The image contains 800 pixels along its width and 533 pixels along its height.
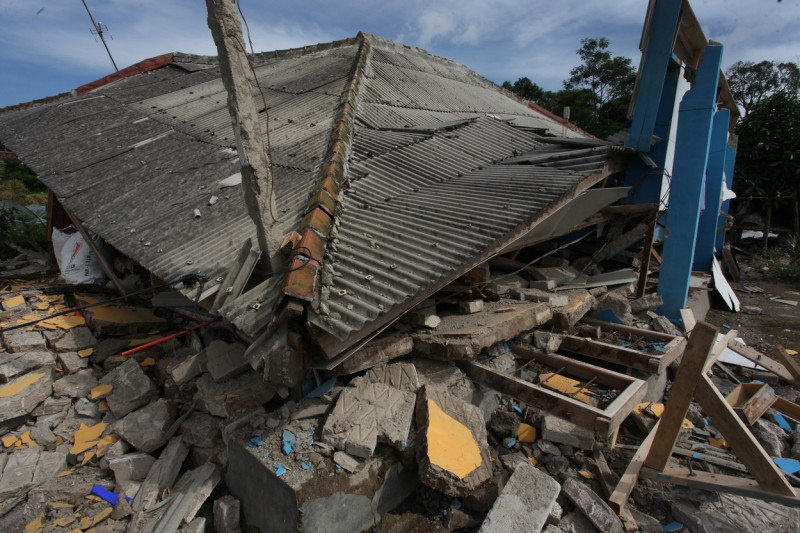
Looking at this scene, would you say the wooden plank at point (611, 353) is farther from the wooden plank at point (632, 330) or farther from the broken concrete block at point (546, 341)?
the wooden plank at point (632, 330)

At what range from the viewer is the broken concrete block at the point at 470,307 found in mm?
4902

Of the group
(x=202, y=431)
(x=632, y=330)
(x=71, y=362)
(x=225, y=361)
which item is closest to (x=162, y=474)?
(x=202, y=431)

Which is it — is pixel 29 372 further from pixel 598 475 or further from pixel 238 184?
pixel 598 475

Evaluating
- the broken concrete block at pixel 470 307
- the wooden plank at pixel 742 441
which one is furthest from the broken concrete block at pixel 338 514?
the wooden plank at pixel 742 441

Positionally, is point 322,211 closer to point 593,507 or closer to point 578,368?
point 578,368

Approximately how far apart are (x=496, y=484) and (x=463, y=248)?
2.08 meters

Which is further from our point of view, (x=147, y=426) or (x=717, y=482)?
(x=147, y=426)

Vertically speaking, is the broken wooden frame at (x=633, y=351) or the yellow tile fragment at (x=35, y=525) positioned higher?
the broken wooden frame at (x=633, y=351)

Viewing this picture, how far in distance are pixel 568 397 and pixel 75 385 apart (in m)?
5.80

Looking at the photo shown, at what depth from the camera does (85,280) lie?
23.5 feet

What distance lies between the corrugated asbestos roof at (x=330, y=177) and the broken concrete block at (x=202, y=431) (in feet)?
4.24

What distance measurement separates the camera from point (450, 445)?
3.48m

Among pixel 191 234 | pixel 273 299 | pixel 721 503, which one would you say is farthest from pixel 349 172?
pixel 721 503

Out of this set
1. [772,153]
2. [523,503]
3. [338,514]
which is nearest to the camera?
[338,514]
